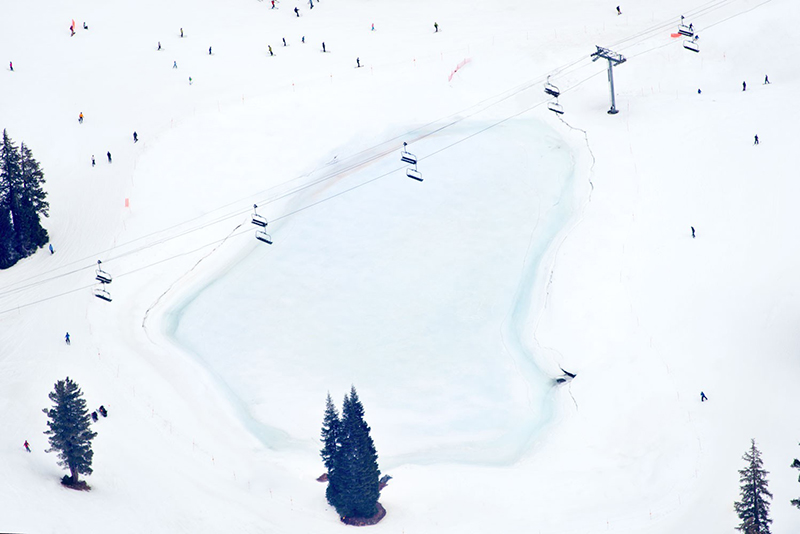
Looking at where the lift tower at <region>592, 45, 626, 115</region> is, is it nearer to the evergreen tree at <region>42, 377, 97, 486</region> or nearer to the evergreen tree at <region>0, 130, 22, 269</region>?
the evergreen tree at <region>0, 130, 22, 269</region>

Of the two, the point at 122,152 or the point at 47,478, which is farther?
the point at 122,152

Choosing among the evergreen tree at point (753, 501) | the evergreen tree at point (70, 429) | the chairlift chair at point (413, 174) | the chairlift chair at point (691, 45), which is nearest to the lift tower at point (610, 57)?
the chairlift chair at point (691, 45)

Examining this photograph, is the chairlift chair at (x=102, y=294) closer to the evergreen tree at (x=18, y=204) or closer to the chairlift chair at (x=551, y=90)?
the evergreen tree at (x=18, y=204)

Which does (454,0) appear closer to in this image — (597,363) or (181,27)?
(181,27)

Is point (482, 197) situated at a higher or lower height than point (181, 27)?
lower

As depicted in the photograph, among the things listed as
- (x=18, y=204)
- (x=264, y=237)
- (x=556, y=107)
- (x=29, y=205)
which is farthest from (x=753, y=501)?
(x=18, y=204)

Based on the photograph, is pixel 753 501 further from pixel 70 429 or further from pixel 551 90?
pixel 551 90

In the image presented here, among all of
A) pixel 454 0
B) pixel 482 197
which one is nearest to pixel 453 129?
pixel 482 197

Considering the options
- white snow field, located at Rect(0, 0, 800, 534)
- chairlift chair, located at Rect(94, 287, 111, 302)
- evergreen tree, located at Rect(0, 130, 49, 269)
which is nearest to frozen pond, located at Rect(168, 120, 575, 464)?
white snow field, located at Rect(0, 0, 800, 534)
